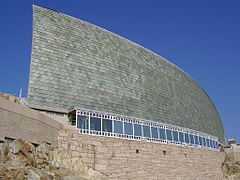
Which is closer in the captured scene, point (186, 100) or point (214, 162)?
point (214, 162)

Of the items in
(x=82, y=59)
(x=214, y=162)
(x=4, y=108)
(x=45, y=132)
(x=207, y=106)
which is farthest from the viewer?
(x=207, y=106)

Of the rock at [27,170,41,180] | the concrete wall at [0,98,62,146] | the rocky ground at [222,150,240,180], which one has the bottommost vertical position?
the rocky ground at [222,150,240,180]

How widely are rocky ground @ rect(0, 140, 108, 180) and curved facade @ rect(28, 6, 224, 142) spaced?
15.7 ft

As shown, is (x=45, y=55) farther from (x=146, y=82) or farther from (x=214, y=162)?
(x=214, y=162)

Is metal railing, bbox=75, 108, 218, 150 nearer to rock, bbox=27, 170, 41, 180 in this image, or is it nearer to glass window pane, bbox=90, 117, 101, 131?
glass window pane, bbox=90, 117, 101, 131

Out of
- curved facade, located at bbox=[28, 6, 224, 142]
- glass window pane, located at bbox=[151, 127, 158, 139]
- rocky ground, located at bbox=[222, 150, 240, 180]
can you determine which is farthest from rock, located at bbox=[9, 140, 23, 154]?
rocky ground, located at bbox=[222, 150, 240, 180]

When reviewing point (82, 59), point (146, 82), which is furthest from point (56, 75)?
point (146, 82)

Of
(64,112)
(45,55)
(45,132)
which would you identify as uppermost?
(45,55)

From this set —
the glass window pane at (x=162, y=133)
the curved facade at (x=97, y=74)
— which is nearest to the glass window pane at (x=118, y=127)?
the curved facade at (x=97, y=74)

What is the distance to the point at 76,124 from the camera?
18.7 m

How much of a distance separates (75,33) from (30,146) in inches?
492

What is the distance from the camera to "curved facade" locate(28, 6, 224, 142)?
63.6ft

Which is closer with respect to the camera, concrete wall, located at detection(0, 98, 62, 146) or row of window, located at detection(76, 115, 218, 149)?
concrete wall, located at detection(0, 98, 62, 146)

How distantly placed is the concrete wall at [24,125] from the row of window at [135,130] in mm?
4078
